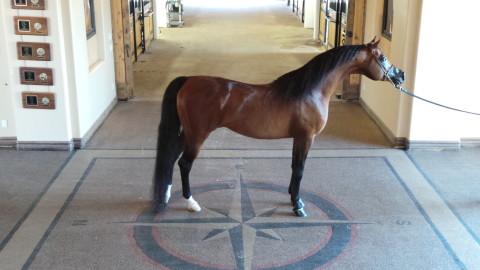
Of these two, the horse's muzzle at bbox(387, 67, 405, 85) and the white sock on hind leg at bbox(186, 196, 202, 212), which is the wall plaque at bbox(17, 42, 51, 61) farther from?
the horse's muzzle at bbox(387, 67, 405, 85)

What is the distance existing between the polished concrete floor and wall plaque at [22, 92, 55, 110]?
0.56 metres

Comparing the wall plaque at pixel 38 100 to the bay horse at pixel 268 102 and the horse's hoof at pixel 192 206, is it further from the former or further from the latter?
the horse's hoof at pixel 192 206

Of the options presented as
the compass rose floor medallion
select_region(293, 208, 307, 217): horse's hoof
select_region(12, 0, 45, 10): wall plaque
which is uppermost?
select_region(12, 0, 45, 10): wall plaque

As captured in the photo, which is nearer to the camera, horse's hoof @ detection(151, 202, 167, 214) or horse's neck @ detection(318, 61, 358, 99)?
horse's neck @ detection(318, 61, 358, 99)

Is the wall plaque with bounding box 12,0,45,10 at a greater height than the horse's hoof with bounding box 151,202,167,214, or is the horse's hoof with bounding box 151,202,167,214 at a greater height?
the wall plaque with bounding box 12,0,45,10

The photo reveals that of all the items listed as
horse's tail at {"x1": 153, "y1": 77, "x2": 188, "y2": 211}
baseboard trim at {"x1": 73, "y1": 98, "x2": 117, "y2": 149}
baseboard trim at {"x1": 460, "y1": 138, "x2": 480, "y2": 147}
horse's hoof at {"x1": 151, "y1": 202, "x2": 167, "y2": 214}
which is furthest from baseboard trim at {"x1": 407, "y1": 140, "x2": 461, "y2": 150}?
baseboard trim at {"x1": 73, "y1": 98, "x2": 117, "y2": 149}

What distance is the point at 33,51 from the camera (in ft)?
19.7

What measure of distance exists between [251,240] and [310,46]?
960cm

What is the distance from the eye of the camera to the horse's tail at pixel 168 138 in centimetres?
464

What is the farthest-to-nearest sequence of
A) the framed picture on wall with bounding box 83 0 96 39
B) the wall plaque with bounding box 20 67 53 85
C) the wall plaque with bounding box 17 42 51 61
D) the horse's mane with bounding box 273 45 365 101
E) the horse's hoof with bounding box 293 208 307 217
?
the framed picture on wall with bounding box 83 0 96 39 → the wall plaque with bounding box 20 67 53 85 → the wall plaque with bounding box 17 42 51 61 → the horse's hoof with bounding box 293 208 307 217 → the horse's mane with bounding box 273 45 365 101

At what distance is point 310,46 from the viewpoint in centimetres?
1337

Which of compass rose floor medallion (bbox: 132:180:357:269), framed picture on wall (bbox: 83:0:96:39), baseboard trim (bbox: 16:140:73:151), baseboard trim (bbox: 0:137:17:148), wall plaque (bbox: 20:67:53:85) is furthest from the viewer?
framed picture on wall (bbox: 83:0:96:39)

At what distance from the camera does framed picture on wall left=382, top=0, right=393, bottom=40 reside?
7.08 meters

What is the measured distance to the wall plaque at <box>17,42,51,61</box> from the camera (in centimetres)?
597
